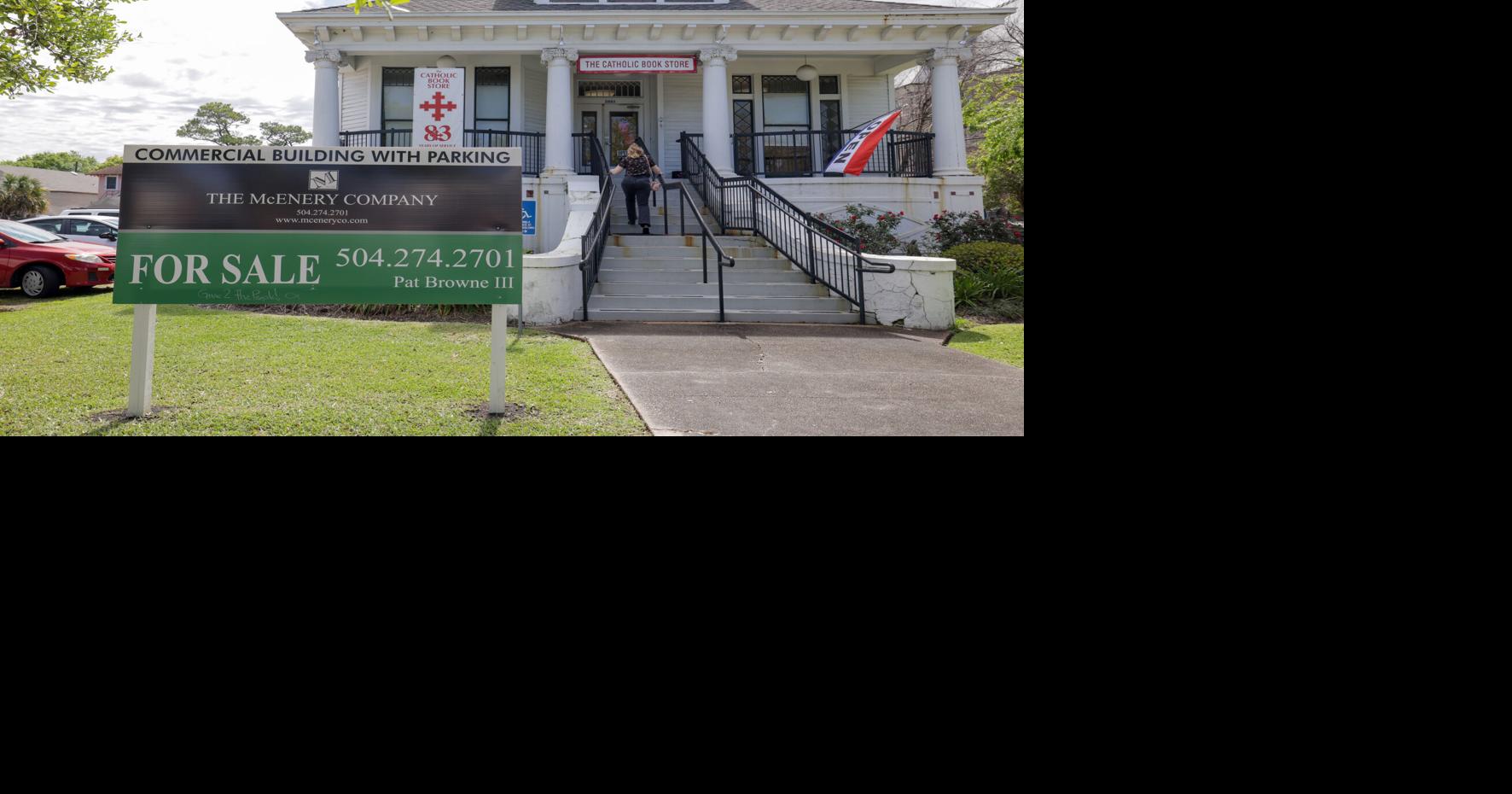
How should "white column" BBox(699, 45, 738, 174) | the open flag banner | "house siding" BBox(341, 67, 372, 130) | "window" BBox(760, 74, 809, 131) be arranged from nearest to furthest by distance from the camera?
the open flag banner < "white column" BBox(699, 45, 738, 174) < "house siding" BBox(341, 67, 372, 130) < "window" BBox(760, 74, 809, 131)

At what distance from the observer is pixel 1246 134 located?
8.51 ft

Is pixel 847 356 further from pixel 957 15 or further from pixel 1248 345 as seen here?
pixel 957 15

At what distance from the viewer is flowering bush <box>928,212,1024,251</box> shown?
42.4ft

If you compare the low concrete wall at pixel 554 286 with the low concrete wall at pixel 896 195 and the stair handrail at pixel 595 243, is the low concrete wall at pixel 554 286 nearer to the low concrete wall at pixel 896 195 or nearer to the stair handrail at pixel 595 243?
the stair handrail at pixel 595 243

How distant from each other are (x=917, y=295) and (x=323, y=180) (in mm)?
5904

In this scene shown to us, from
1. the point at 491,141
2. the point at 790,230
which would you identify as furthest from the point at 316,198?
the point at 491,141

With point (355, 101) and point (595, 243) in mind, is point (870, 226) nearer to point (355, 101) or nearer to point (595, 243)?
point (595, 243)

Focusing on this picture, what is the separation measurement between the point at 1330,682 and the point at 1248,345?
1077mm

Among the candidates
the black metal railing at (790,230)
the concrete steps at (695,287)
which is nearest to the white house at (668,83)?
the black metal railing at (790,230)

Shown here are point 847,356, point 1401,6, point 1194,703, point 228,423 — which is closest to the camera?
point 1194,703

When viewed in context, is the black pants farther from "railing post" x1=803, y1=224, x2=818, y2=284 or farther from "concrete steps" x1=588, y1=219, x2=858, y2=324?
"railing post" x1=803, y1=224, x2=818, y2=284

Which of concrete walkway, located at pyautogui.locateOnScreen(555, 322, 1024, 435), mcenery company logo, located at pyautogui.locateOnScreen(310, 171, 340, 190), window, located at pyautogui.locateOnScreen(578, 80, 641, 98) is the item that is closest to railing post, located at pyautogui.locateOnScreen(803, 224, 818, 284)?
concrete walkway, located at pyautogui.locateOnScreen(555, 322, 1024, 435)

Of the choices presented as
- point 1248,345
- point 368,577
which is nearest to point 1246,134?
point 1248,345

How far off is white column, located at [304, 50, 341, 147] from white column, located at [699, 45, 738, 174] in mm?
5652
